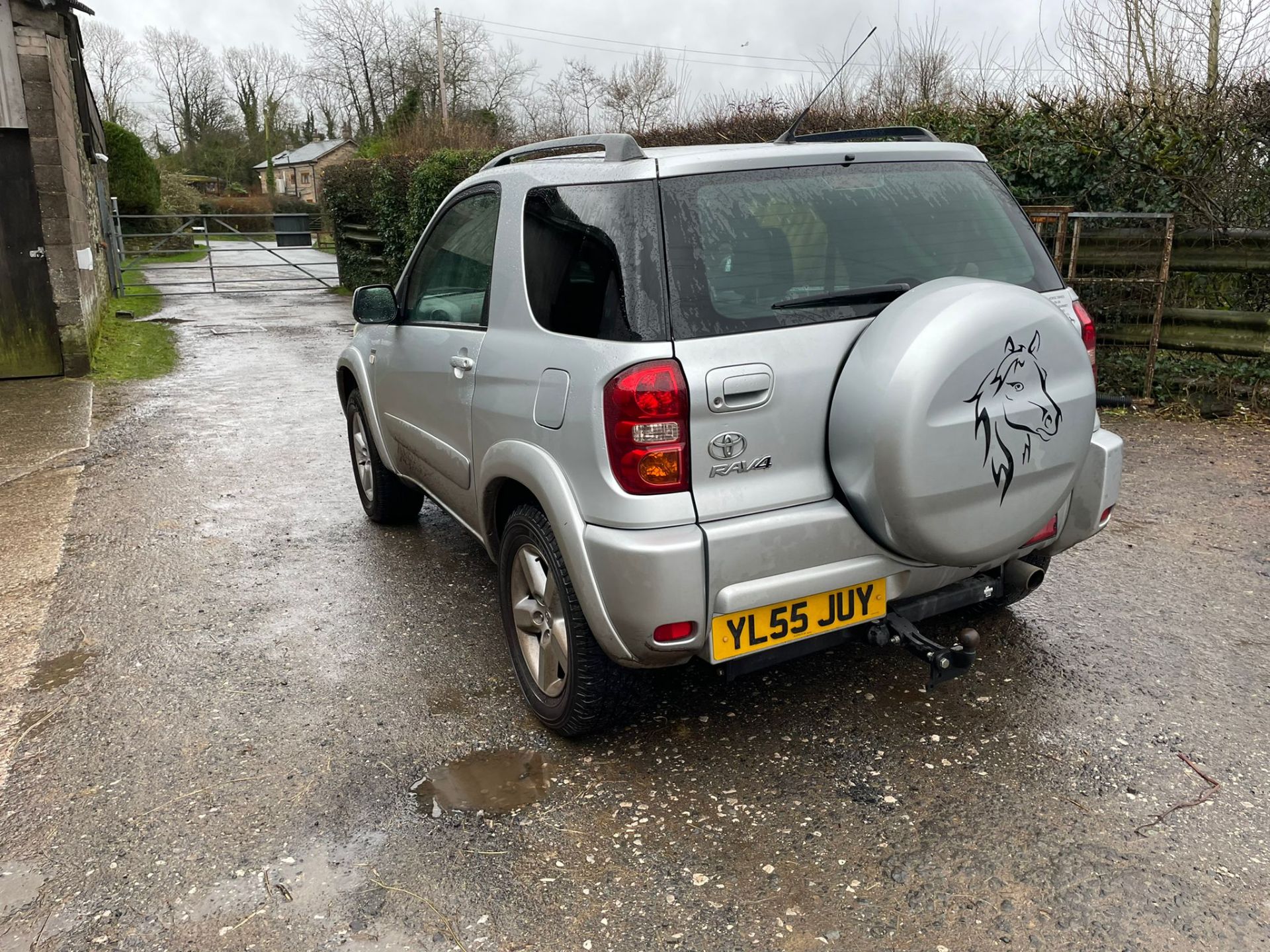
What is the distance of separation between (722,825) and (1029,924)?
0.83 metres

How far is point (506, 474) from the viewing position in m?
3.17

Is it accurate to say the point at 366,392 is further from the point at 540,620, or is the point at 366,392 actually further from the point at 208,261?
the point at 208,261

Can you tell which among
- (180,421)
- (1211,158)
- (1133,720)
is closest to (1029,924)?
(1133,720)

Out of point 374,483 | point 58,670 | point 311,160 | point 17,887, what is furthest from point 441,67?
point 17,887

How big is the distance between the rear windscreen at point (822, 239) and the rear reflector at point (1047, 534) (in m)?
0.79

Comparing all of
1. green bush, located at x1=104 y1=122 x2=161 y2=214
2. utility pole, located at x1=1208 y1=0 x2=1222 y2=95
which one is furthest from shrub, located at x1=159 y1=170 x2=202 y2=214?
utility pole, located at x1=1208 y1=0 x2=1222 y2=95

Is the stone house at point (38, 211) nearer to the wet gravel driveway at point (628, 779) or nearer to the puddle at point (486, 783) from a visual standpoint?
the wet gravel driveway at point (628, 779)

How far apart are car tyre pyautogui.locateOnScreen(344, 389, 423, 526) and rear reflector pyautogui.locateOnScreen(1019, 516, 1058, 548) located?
320cm

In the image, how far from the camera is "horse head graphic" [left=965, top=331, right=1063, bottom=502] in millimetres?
2701

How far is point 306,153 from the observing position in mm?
62000

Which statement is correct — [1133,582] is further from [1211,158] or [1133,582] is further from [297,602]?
[1211,158]

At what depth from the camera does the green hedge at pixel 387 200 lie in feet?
46.1

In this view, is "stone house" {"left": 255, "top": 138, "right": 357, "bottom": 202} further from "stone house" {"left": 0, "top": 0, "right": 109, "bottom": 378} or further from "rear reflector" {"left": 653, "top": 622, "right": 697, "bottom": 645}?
"rear reflector" {"left": 653, "top": 622, "right": 697, "bottom": 645}

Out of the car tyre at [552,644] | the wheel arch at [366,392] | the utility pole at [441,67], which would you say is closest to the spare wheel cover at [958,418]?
the car tyre at [552,644]
